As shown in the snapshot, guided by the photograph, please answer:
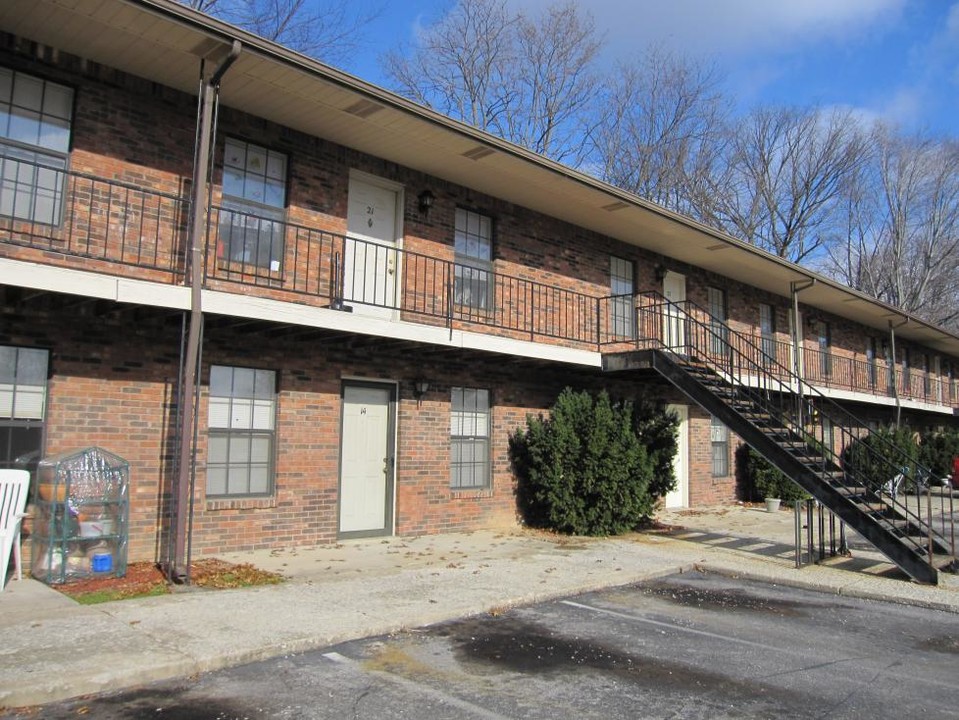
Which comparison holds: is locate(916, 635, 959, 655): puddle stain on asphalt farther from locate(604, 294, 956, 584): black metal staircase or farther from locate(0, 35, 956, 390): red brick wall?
locate(0, 35, 956, 390): red brick wall

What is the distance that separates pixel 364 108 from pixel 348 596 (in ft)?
18.5

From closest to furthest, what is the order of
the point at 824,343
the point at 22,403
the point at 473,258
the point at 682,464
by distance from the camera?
the point at 22,403 → the point at 473,258 → the point at 682,464 → the point at 824,343

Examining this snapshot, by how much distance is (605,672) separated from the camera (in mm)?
5316

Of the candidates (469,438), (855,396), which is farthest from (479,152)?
(855,396)

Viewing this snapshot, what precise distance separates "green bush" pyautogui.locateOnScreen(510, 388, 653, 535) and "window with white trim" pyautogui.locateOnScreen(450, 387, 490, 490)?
74cm

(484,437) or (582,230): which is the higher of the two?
(582,230)

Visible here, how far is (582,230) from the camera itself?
14094 millimetres

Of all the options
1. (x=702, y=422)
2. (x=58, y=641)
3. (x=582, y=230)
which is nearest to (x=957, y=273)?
(x=702, y=422)

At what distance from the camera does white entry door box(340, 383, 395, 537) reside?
34.2ft

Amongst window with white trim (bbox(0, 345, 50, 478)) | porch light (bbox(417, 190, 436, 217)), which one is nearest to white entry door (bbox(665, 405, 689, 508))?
porch light (bbox(417, 190, 436, 217))

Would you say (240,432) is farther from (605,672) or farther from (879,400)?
(879,400)

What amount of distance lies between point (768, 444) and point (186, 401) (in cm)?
747

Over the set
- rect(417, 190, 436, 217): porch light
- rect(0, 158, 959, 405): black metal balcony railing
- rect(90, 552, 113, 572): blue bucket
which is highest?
rect(417, 190, 436, 217): porch light

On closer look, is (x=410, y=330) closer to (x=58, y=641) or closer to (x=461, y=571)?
(x=461, y=571)
